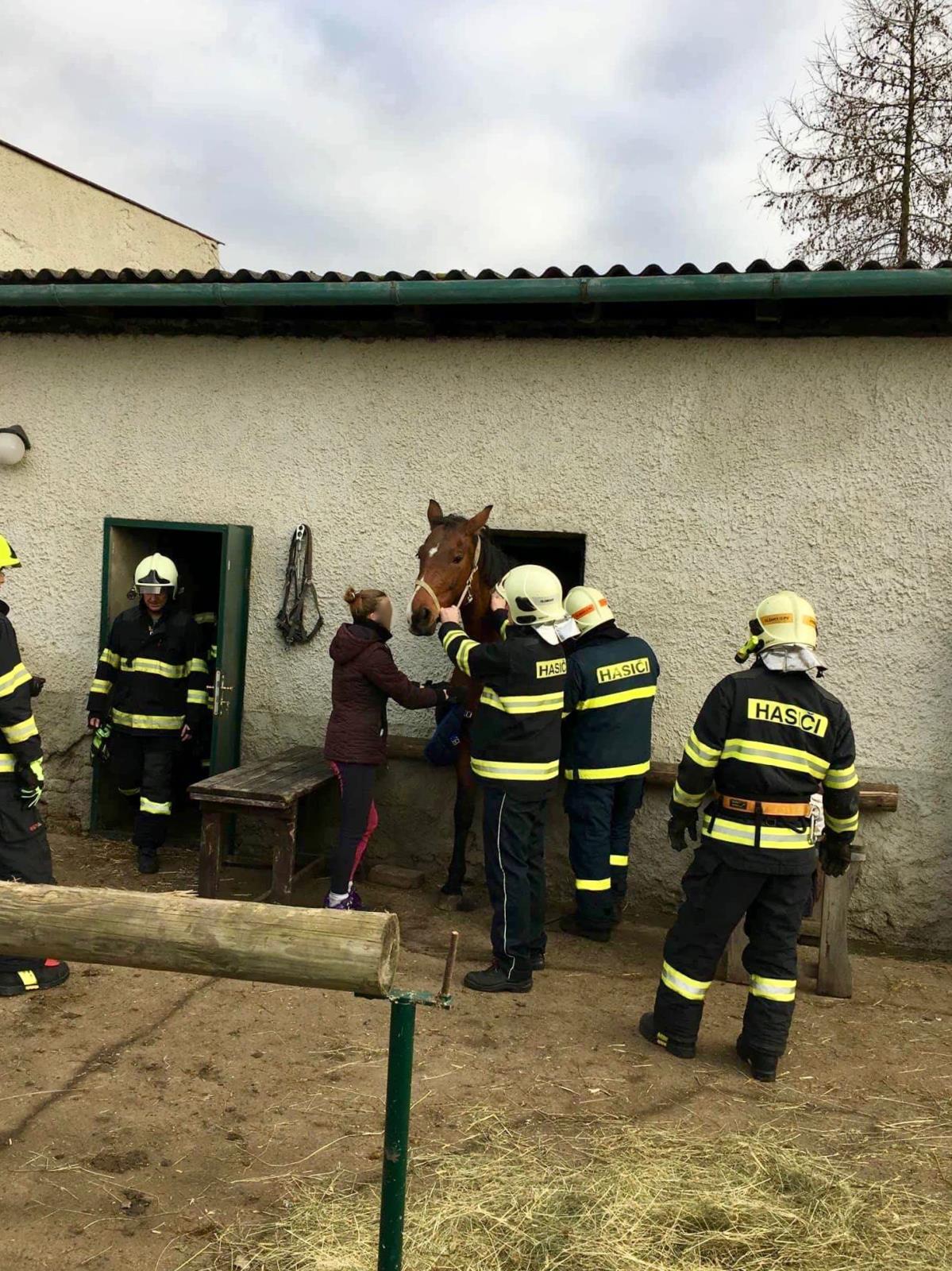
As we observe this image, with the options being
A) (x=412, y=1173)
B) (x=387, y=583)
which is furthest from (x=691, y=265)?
(x=412, y=1173)

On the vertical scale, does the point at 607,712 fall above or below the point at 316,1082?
above

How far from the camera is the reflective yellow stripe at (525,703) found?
4945 millimetres

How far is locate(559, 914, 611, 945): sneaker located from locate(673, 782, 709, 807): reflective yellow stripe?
162 cm

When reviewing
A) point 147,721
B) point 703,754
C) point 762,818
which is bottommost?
point 147,721

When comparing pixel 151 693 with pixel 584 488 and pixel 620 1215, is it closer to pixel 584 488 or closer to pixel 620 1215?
pixel 584 488

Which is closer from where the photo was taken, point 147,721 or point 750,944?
point 750,944

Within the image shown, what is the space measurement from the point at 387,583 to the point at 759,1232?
4500mm

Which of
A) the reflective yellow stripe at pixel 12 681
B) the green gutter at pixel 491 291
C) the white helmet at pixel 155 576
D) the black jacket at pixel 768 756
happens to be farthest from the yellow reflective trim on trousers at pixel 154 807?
the black jacket at pixel 768 756

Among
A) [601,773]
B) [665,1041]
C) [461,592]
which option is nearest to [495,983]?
[665,1041]

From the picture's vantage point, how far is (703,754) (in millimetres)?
4285

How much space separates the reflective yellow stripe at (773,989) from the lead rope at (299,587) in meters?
3.75

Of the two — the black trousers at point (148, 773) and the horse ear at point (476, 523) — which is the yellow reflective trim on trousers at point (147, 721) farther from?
the horse ear at point (476, 523)

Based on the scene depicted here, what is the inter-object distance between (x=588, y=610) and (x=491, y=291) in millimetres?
1964

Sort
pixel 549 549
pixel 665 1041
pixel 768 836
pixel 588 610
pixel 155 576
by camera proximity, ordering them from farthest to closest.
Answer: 1. pixel 549 549
2. pixel 155 576
3. pixel 588 610
4. pixel 665 1041
5. pixel 768 836
